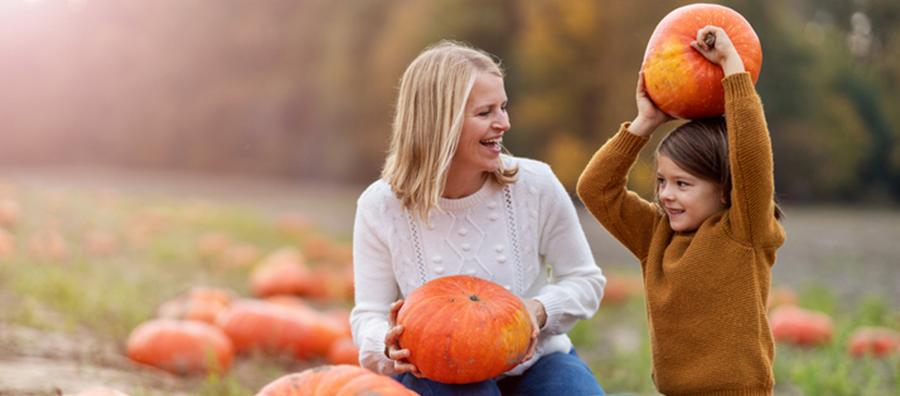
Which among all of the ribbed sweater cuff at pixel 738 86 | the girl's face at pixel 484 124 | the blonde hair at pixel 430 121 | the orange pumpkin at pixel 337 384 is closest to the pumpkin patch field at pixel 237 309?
the orange pumpkin at pixel 337 384

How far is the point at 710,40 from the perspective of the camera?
245 cm

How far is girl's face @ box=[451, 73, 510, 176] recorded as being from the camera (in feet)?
9.16

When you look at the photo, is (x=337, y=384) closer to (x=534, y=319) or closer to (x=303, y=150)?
(x=534, y=319)

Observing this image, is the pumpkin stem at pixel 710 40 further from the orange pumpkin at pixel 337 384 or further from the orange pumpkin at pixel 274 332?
the orange pumpkin at pixel 274 332

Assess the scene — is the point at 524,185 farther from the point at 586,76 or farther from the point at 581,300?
the point at 586,76

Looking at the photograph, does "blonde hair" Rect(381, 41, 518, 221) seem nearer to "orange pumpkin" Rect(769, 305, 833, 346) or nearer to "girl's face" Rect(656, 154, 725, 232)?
"girl's face" Rect(656, 154, 725, 232)

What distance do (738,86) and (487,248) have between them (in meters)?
0.92

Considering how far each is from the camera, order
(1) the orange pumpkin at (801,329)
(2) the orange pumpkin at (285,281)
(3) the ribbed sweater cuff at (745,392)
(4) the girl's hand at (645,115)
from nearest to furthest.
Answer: (3) the ribbed sweater cuff at (745,392) < (4) the girl's hand at (645,115) < (1) the orange pumpkin at (801,329) < (2) the orange pumpkin at (285,281)

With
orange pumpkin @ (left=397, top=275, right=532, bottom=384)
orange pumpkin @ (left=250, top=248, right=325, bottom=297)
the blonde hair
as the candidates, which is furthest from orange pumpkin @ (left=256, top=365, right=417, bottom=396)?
orange pumpkin @ (left=250, top=248, right=325, bottom=297)

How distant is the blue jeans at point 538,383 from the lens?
8.79 ft

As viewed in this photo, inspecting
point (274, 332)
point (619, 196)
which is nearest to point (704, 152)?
point (619, 196)

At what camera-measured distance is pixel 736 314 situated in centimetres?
252

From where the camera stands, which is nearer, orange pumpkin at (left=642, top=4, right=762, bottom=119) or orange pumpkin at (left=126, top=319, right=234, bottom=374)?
orange pumpkin at (left=642, top=4, right=762, bottom=119)

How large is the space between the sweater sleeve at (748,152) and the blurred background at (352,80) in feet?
25.4
